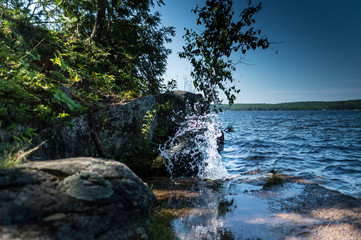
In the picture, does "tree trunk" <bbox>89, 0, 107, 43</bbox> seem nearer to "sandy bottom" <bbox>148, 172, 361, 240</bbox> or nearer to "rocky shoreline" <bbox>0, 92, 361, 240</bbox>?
"rocky shoreline" <bbox>0, 92, 361, 240</bbox>

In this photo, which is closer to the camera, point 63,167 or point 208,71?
point 63,167

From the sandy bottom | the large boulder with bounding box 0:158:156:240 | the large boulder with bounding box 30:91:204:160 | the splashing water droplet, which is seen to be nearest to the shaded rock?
the large boulder with bounding box 30:91:204:160

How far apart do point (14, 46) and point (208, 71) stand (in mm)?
Answer: 4972

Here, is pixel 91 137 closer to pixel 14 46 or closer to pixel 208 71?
pixel 14 46

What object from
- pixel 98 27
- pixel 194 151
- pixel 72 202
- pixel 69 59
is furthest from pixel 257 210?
pixel 98 27

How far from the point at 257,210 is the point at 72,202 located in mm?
3256

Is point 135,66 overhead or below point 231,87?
overhead

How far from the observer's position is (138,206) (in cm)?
225

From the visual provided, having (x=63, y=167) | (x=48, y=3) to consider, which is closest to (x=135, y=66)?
(x=48, y=3)

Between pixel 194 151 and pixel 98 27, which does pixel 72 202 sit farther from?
pixel 98 27

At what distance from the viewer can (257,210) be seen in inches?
146

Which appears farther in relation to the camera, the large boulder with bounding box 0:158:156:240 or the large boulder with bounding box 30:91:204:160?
the large boulder with bounding box 30:91:204:160

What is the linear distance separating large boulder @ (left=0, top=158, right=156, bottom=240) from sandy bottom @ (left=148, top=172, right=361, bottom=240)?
0.99 meters

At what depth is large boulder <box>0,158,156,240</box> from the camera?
5.08ft
